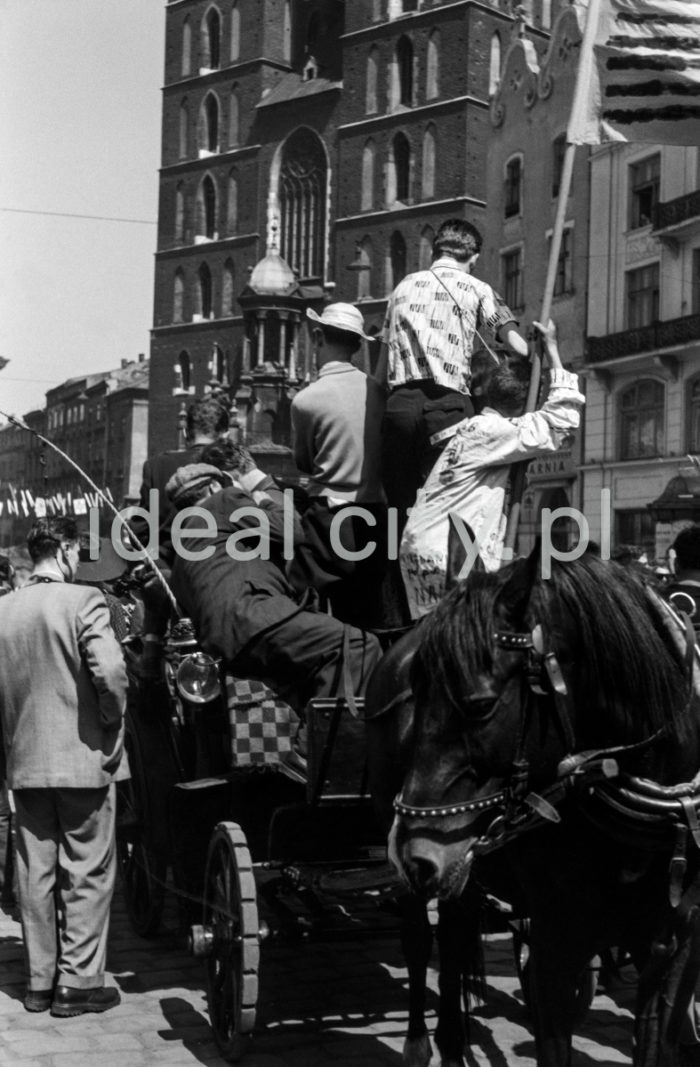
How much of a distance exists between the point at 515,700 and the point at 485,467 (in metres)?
1.68

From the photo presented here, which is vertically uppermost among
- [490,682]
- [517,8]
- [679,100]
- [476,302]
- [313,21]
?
[313,21]

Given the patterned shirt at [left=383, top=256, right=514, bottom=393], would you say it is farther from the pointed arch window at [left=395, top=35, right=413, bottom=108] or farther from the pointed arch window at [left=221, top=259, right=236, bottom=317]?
the pointed arch window at [left=221, top=259, right=236, bottom=317]

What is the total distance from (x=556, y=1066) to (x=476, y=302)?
10.0ft

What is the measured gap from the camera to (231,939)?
17.1 feet

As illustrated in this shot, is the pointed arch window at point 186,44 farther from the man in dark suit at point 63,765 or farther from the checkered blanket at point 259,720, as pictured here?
the checkered blanket at point 259,720

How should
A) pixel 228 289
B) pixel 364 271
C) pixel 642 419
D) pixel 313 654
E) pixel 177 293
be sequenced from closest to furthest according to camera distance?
1. pixel 313 654
2. pixel 642 419
3. pixel 364 271
4. pixel 228 289
5. pixel 177 293

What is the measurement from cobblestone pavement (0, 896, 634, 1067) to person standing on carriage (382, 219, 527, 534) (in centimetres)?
191

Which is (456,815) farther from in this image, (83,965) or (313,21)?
(313,21)

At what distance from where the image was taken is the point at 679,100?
756 centimetres

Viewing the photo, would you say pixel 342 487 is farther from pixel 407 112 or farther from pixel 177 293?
pixel 177 293

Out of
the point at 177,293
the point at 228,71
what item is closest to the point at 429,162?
the point at 228,71

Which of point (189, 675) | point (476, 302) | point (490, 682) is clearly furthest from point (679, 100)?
point (490, 682)

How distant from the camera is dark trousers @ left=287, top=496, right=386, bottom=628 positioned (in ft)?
18.2

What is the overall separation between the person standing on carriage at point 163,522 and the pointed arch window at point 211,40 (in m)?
68.4
